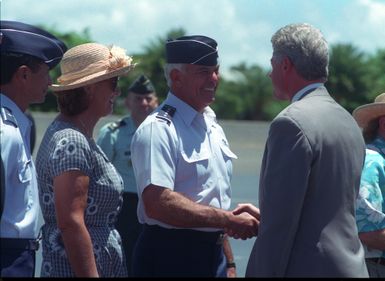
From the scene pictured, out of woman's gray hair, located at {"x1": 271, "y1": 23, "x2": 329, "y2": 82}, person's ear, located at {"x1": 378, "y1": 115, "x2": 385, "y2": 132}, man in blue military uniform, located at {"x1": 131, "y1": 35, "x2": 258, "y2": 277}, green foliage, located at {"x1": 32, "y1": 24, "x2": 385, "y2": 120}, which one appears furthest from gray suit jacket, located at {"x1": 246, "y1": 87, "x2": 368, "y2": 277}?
green foliage, located at {"x1": 32, "y1": 24, "x2": 385, "y2": 120}

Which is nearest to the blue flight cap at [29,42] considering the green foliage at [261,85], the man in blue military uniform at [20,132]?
the man in blue military uniform at [20,132]

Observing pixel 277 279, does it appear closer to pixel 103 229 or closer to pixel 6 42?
pixel 103 229

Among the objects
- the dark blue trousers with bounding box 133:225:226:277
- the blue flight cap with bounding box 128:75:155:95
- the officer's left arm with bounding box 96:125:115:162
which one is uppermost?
the dark blue trousers with bounding box 133:225:226:277

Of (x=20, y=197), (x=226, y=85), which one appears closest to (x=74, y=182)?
(x=20, y=197)

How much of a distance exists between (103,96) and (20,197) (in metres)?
0.79

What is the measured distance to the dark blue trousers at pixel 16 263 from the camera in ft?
12.3

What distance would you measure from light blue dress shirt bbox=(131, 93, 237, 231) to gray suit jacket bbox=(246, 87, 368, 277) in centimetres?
62

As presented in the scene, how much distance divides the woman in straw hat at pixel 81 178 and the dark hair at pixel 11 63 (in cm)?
34

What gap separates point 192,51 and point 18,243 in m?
1.47

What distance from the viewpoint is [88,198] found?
13.7 ft

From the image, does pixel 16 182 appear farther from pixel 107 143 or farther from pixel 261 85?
pixel 261 85

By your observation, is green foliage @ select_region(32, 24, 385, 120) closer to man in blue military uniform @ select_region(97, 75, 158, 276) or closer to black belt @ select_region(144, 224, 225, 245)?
man in blue military uniform @ select_region(97, 75, 158, 276)

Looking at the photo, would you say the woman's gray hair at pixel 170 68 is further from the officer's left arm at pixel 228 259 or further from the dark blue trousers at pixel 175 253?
the officer's left arm at pixel 228 259

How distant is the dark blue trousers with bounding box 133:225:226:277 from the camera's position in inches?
180
